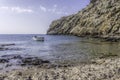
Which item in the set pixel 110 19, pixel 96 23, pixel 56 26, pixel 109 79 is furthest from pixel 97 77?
pixel 56 26

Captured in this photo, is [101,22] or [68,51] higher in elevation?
[101,22]

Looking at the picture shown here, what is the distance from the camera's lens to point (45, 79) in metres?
17.5

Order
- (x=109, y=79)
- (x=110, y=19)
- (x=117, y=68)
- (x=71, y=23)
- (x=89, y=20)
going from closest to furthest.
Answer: (x=109, y=79), (x=117, y=68), (x=110, y=19), (x=89, y=20), (x=71, y=23)

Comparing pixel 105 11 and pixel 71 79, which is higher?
pixel 105 11

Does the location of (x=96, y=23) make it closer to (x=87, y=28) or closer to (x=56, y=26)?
(x=87, y=28)

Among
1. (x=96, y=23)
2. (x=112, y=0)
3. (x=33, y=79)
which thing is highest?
(x=112, y=0)

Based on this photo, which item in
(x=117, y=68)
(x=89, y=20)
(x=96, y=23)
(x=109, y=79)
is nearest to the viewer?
(x=109, y=79)

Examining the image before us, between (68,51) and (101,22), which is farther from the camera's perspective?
(101,22)

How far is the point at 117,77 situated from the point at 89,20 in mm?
102095

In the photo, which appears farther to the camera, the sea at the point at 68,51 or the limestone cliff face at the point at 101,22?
the limestone cliff face at the point at 101,22

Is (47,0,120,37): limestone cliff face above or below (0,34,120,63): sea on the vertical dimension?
above

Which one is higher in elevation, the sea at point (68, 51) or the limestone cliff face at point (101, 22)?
the limestone cliff face at point (101, 22)

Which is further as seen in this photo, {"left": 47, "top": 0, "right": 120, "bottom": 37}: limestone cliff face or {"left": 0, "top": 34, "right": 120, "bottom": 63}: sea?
{"left": 47, "top": 0, "right": 120, "bottom": 37}: limestone cliff face

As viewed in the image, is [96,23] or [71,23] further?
[71,23]
